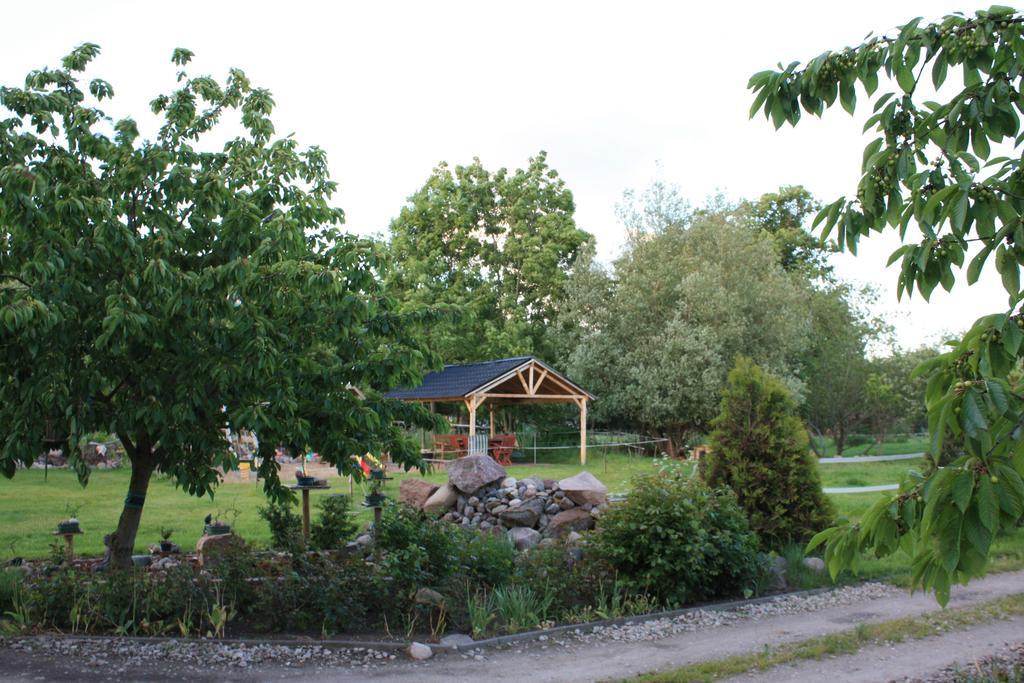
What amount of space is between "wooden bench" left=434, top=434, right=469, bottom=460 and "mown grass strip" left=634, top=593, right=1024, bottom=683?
19.0 metres

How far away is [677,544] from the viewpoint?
8617mm

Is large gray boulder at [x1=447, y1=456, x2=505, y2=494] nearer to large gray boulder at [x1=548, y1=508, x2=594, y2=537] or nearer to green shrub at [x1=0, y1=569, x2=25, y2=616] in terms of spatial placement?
large gray boulder at [x1=548, y1=508, x2=594, y2=537]

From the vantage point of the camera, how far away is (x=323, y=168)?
917 centimetres

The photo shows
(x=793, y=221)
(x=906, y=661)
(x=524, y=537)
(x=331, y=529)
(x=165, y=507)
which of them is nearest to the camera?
(x=906, y=661)

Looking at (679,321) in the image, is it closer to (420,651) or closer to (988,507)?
(420,651)

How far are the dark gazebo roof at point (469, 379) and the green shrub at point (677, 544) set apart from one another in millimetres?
17508


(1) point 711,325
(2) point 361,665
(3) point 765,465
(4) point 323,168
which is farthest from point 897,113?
(1) point 711,325

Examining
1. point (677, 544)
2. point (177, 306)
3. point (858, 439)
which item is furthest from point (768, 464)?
point (858, 439)

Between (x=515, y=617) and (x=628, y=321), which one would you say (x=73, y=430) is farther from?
(x=628, y=321)

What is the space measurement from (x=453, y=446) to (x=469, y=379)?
2.32 m

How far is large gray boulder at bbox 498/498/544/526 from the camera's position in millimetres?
11828

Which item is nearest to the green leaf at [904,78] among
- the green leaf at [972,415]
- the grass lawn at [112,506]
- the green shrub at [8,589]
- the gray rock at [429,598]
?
the green leaf at [972,415]

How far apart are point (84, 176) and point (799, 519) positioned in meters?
8.28

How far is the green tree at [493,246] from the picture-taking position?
37625 millimetres
